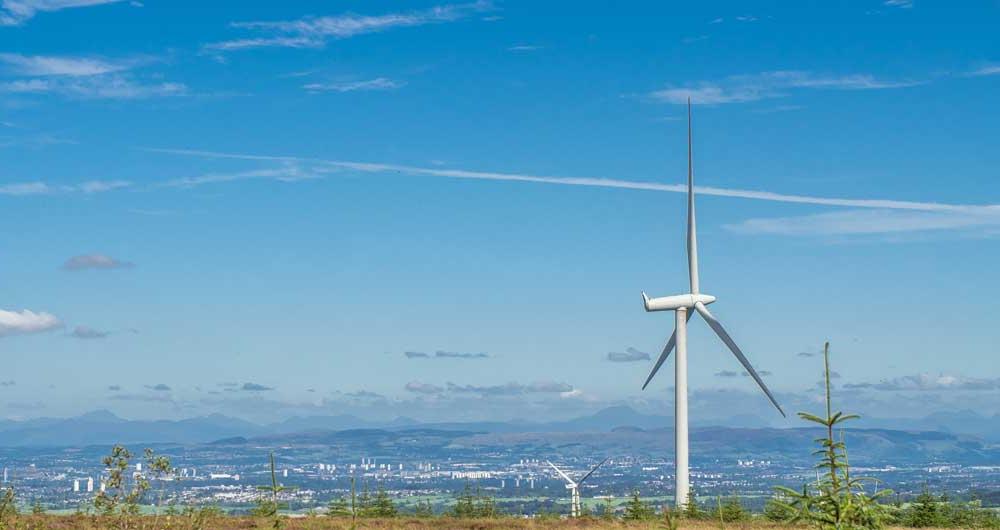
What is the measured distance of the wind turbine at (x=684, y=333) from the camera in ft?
244

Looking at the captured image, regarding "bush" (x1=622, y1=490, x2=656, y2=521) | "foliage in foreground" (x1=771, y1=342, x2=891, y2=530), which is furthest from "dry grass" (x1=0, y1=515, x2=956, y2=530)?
"foliage in foreground" (x1=771, y1=342, x2=891, y2=530)

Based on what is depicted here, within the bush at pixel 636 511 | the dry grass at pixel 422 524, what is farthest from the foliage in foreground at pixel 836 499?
the bush at pixel 636 511

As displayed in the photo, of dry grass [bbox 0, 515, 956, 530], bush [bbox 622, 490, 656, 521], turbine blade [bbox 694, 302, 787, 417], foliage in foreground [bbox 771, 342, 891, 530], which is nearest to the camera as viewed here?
foliage in foreground [bbox 771, 342, 891, 530]

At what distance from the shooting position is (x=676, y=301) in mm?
79812

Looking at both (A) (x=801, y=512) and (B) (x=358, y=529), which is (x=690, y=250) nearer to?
(B) (x=358, y=529)

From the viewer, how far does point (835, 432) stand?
56.4ft

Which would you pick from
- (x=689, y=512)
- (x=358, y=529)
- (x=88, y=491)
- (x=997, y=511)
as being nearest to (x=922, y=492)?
(x=997, y=511)

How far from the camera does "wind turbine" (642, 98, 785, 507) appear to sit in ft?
244

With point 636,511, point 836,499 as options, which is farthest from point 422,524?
point 836,499

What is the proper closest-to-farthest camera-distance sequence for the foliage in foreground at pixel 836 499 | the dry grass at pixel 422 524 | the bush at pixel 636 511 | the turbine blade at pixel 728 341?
1. the foliage in foreground at pixel 836 499
2. the dry grass at pixel 422 524
3. the bush at pixel 636 511
4. the turbine blade at pixel 728 341

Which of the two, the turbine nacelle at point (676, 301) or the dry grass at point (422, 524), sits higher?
the turbine nacelle at point (676, 301)

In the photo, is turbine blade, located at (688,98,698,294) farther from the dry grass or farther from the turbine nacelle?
the dry grass

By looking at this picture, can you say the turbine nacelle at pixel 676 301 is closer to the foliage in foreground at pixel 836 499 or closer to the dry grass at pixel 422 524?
the dry grass at pixel 422 524

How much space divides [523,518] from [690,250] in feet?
115
